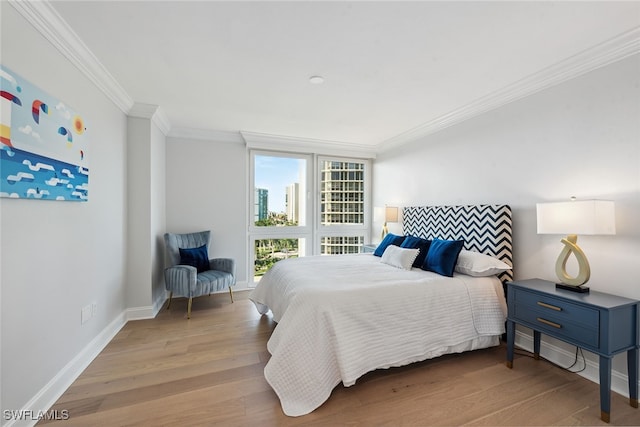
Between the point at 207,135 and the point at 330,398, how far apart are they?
3818 mm

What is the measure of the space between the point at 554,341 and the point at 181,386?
120 inches

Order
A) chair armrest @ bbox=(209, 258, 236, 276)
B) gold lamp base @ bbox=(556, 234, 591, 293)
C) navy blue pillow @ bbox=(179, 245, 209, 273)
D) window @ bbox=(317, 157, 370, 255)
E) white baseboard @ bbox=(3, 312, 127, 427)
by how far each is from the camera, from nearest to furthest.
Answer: white baseboard @ bbox=(3, 312, 127, 427)
gold lamp base @ bbox=(556, 234, 591, 293)
navy blue pillow @ bbox=(179, 245, 209, 273)
chair armrest @ bbox=(209, 258, 236, 276)
window @ bbox=(317, 157, 370, 255)

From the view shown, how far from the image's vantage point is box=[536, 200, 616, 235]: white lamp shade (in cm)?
182

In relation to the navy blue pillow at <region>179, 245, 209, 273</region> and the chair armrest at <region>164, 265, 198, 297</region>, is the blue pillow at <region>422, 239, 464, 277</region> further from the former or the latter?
the navy blue pillow at <region>179, 245, 209, 273</region>

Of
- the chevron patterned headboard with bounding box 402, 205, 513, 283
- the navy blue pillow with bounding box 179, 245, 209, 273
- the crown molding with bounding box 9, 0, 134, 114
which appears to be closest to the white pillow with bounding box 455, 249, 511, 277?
the chevron patterned headboard with bounding box 402, 205, 513, 283

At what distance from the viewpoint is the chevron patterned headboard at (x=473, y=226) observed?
103 inches

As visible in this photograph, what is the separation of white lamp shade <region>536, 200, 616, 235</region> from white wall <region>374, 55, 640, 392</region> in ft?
0.72

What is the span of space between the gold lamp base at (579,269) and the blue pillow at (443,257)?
2.45ft

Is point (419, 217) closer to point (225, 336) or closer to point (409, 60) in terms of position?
point (409, 60)

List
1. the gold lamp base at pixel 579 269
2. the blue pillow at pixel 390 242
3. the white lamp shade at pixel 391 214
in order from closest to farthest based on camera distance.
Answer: the gold lamp base at pixel 579 269 < the blue pillow at pixel 390 242 < the white lamp shade at pixel 391 214

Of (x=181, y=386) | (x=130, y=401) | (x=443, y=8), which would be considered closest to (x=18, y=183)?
(x=130, y=401)

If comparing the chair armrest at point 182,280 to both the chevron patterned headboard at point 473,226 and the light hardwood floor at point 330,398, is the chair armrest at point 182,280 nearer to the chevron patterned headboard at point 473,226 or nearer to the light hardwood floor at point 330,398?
the light hardwood floor at point 330,398

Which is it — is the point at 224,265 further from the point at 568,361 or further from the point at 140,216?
the point at 568,361

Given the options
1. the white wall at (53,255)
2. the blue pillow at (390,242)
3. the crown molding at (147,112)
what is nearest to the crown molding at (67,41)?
the white wall at (53,255)
